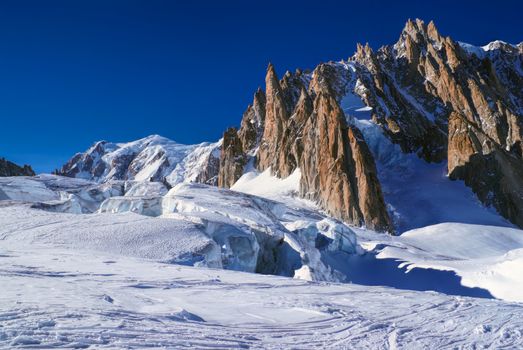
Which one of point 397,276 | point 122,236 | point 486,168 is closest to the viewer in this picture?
point 122,236

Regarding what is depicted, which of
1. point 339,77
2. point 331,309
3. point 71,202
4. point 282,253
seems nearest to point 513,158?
point 339,77

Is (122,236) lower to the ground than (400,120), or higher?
lower

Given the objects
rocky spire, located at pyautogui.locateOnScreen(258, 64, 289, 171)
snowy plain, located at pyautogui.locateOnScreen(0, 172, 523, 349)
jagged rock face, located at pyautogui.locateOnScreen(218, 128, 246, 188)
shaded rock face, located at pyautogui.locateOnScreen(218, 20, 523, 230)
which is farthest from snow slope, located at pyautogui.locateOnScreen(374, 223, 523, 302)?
jagged rock face, located at pyautogui.locateOnScreen(218, 128, 246, 188)

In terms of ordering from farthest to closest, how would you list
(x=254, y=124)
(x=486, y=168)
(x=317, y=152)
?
(x=254, y=124)
(x=317, y=152)
(x=486, y=168)

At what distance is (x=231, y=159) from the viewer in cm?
11144

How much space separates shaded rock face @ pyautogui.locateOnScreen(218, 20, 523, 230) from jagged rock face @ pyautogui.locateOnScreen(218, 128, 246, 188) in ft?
9.08

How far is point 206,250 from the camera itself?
78.7ft

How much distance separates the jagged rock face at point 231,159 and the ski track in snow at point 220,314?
303ft

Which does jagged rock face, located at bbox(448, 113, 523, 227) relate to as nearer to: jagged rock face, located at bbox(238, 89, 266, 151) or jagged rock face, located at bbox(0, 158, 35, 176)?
jagged rock face, located at bbox(238, 89, 266, 151)

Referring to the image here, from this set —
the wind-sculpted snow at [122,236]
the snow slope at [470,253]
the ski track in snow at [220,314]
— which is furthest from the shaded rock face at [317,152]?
the ski track in snow at [220,314]

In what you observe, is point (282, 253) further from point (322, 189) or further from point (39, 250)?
point (322, 189)

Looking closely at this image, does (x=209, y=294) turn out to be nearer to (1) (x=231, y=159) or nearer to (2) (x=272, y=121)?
(2) (x=272, y=121)

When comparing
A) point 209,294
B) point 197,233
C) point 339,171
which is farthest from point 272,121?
point 209,294

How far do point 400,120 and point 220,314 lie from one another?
92.8 m
